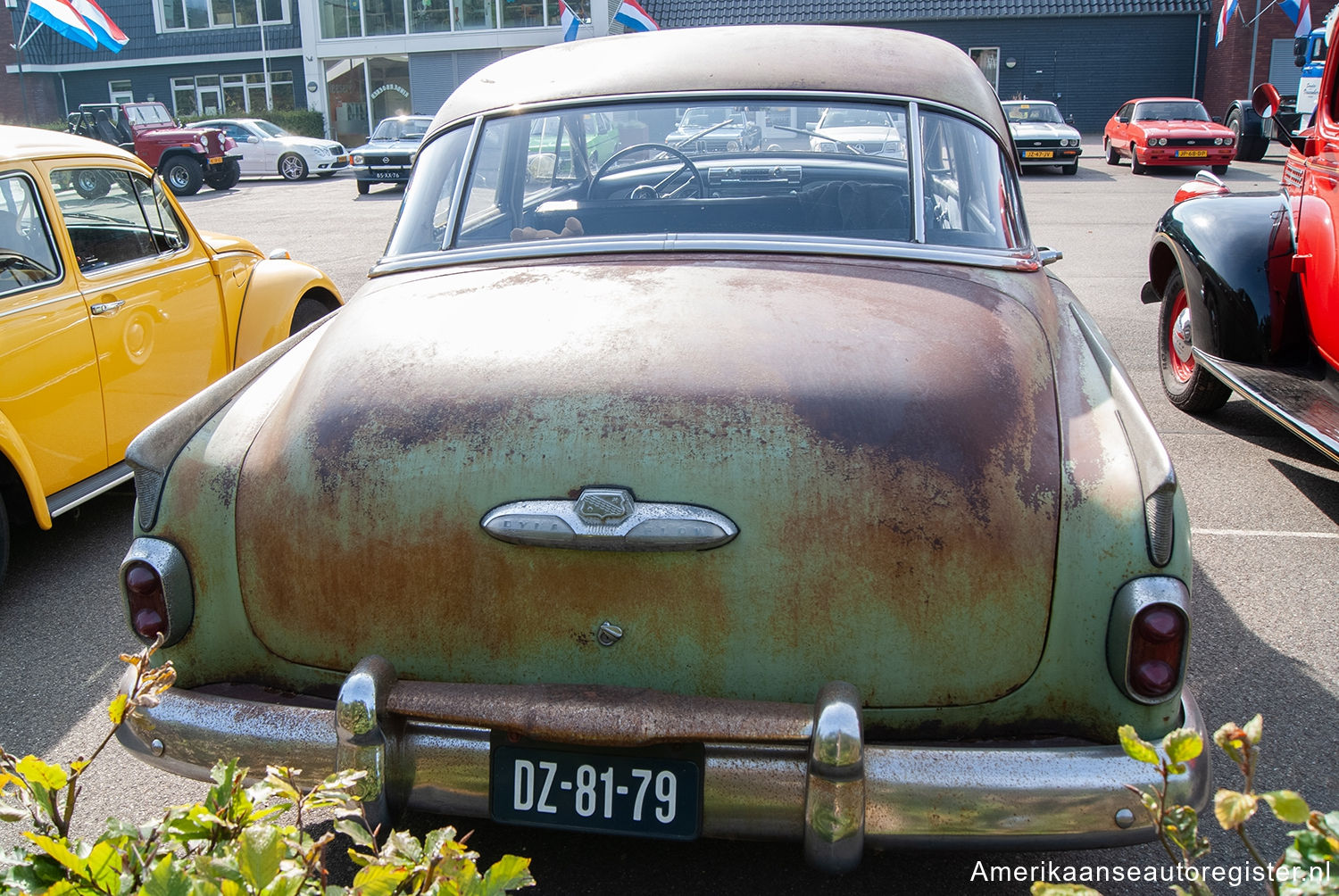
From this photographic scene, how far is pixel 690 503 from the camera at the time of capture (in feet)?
6.97

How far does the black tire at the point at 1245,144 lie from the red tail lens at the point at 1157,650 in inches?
905

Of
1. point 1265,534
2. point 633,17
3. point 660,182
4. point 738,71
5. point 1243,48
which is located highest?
point 633,17

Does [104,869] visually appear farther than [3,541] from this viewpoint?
No

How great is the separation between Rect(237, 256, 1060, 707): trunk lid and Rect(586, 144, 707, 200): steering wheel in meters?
1.36

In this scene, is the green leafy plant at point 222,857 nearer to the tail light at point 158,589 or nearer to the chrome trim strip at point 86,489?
the tail light at point 158,589

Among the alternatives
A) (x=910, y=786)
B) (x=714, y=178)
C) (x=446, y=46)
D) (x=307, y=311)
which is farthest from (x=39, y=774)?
(x=446, y=46)

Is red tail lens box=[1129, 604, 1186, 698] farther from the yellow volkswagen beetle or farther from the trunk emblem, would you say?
the yellow volkswagen beetle

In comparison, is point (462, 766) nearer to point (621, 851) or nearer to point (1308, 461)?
point (621, 851)

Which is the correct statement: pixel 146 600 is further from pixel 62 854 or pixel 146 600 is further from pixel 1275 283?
pixel 1275 283

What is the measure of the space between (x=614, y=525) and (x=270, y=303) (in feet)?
13.6

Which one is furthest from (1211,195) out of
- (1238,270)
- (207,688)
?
(207,688)

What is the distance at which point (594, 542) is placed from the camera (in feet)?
6.91

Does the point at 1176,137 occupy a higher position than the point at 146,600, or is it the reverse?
the point at 1176,137

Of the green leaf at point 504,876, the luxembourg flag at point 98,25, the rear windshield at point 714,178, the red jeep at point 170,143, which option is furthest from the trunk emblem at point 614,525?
the red jeep at point 170,143
